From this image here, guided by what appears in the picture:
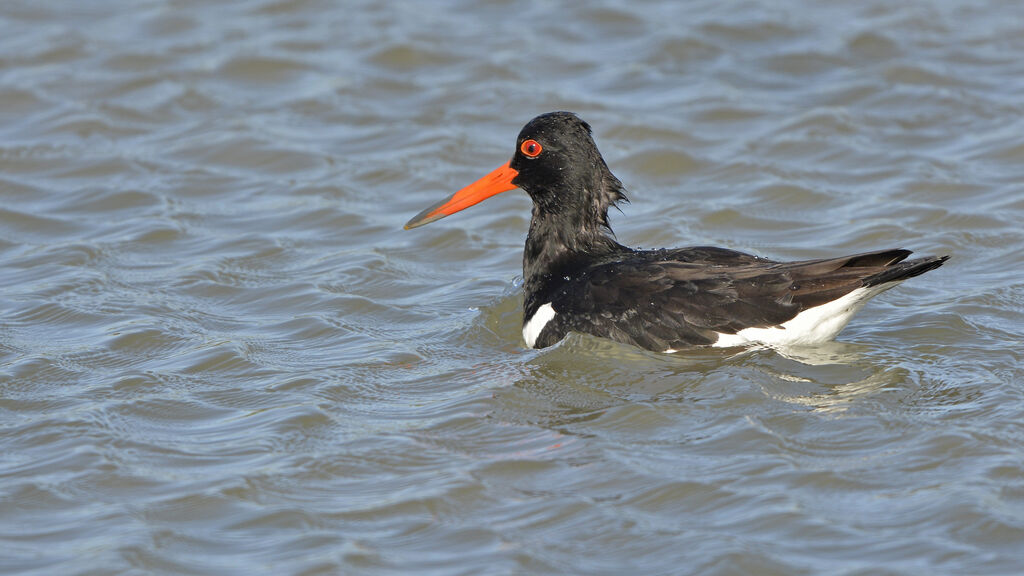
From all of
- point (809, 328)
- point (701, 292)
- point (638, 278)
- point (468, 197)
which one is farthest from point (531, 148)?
point (809, 328)

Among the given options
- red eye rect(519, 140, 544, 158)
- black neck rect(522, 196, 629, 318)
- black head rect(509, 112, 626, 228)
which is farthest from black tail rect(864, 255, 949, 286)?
red eye rect(519, 140, 544, 158)

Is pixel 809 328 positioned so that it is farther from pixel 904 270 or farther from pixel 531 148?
pixel 531 148

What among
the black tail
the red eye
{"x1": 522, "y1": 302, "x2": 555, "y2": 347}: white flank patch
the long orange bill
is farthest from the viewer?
the long orange bill

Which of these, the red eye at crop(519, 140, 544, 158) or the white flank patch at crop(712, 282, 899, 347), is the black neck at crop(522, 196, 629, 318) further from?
the white flank patch at crop(712, 282, 899, 347)

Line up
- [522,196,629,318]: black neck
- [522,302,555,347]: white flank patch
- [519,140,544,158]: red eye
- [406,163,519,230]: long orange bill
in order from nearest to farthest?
[522,302,555,347]: white flank patch < [522,196,629,318]: black neck < [519,140,544,158]: red eye < [406,163,519,230]: long orange bill

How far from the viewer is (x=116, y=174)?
34.8ft

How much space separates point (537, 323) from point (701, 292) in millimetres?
1056

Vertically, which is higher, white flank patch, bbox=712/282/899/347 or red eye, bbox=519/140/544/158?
red eye, bbox=519/140/544/158

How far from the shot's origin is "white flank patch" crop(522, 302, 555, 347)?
7499 millimetres

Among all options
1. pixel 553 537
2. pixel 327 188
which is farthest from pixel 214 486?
pixel 327 188

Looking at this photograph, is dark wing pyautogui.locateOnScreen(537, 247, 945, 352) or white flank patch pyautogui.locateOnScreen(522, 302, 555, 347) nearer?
dark wing pyautogui.locateOnScreen(537, 247, 945, 352)

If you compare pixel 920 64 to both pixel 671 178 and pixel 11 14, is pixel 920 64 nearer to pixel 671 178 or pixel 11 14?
pixel 671 178

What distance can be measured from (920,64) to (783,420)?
7129 mm

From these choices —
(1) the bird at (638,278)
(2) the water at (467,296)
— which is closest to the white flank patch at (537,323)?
(1) the bird at (638,278)
